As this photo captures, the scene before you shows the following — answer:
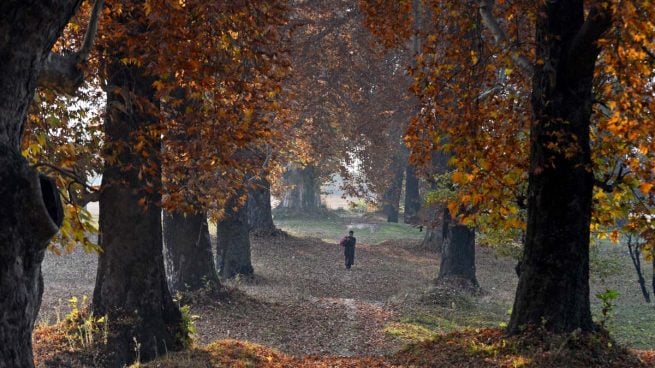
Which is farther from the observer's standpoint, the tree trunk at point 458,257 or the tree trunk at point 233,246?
the tree trunk at point 233,246

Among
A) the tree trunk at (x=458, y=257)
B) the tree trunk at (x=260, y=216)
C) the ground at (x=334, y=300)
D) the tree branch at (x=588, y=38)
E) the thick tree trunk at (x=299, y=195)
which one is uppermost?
the tree branch at (x=588, y=38)

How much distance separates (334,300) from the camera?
65.6 ft

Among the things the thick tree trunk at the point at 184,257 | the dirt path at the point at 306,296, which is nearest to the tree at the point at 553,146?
the dirt path at the point at 306,296

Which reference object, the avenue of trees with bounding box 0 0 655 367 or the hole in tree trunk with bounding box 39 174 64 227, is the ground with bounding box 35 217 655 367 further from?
the hole in tree trunk with bounding box 39 174 64 227

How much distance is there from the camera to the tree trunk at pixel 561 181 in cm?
870

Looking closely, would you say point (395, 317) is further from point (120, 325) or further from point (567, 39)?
point (567, 39)

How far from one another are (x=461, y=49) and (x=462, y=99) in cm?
83

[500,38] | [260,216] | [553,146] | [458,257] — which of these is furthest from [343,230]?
[553,146]

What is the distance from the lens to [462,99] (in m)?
9.98

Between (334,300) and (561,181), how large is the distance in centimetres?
1210

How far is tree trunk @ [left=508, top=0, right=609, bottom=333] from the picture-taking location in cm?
870

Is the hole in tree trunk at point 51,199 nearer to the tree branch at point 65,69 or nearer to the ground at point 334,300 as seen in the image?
the tree branch at point 65,69

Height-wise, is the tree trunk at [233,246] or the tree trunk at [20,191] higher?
the tree trunk at [20,191]

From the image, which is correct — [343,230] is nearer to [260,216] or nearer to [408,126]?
[260,216]
